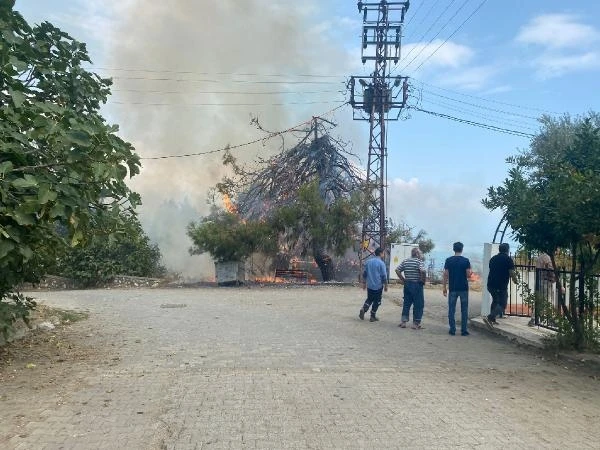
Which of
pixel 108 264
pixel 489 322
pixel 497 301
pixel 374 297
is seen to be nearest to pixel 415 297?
pixel 374 297

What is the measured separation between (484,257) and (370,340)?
3657 mm

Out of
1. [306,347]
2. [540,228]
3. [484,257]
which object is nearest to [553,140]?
[484,257]

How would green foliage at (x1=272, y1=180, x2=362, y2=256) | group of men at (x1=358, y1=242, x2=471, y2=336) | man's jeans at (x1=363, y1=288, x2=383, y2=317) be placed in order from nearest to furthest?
group of men at (x1=358, y1=242, x2=471, y2=336) < man's jeans at (x1=363, y1=288, x2=383, y2=317) < green foliage at (x1=272, y1=180, x2=362, y2=256)

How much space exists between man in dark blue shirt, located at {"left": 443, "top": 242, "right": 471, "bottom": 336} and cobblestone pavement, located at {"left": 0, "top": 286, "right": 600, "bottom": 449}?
0.37 m

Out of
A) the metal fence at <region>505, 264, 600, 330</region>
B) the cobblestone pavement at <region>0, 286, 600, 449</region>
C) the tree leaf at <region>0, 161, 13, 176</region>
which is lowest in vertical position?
the cobblestone pavement at <region>0, 286, 600, 449</region>

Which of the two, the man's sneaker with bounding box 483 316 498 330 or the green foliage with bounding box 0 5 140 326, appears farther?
the man's sneaker with bounding box 483 316 498 330

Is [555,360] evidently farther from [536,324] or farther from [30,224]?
[30,224]

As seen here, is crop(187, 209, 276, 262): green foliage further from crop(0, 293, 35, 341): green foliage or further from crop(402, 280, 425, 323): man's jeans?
crop(0, 293, 35, 341): green foliage

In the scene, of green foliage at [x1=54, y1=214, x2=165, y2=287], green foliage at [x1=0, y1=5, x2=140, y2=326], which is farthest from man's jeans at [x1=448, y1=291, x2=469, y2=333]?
green foliage at [x1=54, y1=214, x2=165, y2=287]

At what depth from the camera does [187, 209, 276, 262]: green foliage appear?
20.0 metres

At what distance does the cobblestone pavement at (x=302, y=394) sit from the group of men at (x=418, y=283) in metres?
0.41

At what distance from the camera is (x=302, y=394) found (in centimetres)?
569

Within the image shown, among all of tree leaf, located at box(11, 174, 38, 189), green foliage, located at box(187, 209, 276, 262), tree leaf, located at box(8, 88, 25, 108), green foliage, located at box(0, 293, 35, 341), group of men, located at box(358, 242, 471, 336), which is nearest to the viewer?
tree leaf, located at box(11, 174, 38, 189)

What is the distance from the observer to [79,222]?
5.57 m
